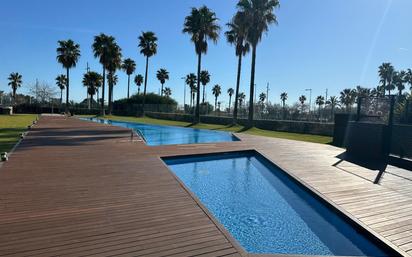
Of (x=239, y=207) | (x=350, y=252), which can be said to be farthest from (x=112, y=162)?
(x=350, y=252)

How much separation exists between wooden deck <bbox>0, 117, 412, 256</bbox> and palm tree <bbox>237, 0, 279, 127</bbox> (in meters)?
18.8

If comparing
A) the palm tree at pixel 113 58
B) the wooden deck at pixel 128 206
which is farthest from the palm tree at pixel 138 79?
the wooden deck at pixel 128 206

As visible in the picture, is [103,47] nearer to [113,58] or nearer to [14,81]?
[113,58]

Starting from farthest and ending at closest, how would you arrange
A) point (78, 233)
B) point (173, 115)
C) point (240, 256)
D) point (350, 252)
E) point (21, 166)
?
point (173, 115) → point (21, 166) → point (350, 252) → point (78, 233) → point (240, 256)

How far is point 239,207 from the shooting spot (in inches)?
302

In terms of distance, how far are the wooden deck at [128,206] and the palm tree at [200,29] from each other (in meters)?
25.2

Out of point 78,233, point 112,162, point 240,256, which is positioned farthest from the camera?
point 112,162

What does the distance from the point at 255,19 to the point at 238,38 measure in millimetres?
4569

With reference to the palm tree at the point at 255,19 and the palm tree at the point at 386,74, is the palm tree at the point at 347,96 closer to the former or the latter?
the palm tree at the point at 386,74

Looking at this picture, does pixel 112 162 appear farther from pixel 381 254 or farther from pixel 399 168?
pixel 399 168

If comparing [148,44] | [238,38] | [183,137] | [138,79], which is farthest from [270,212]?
[138,79]

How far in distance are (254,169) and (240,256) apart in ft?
24.6

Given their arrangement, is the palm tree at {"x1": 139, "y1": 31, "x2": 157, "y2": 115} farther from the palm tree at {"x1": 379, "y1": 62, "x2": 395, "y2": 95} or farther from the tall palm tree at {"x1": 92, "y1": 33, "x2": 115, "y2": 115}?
the palm tree at {"x1": 379, "y1": 62, "x2": 395, "y2": 95}

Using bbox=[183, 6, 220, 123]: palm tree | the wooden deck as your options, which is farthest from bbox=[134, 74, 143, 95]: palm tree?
the wooden deck
